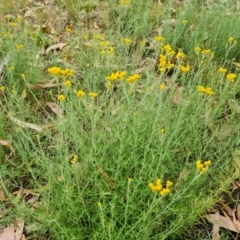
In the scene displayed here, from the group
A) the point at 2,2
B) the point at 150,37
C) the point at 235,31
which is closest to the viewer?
the point at 235,31

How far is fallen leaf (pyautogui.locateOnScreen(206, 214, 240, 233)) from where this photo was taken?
1895 millimetres

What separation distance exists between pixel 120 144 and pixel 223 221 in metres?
0.62

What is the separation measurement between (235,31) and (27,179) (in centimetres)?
180

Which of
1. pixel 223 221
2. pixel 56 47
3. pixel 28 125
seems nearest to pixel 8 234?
pixel 28 125

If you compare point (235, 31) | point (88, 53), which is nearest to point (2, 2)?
point (88, 53)

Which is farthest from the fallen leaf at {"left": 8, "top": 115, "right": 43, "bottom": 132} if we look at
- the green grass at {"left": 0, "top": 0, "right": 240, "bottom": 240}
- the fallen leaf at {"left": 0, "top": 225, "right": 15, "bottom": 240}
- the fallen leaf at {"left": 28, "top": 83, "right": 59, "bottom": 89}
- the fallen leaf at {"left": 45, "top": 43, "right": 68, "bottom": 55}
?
the fallen leaf at {"left": 45, "top": 43, "right": 68, "bottom": 55}

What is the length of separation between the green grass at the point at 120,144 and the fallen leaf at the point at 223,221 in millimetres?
35

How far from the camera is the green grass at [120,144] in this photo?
171cm

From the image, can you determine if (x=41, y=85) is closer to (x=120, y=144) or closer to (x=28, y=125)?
(x=28, y=125)

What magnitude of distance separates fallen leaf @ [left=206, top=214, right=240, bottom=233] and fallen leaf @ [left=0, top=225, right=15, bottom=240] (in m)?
0.92

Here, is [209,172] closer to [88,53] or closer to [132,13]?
[88,53]

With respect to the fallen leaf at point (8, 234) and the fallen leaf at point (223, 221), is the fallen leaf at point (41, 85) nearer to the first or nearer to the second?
the fallen leaf at point (8, 234)

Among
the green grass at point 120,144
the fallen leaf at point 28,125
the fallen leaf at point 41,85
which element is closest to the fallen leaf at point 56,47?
the green grass at point 120,144

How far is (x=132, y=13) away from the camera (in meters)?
3.37
